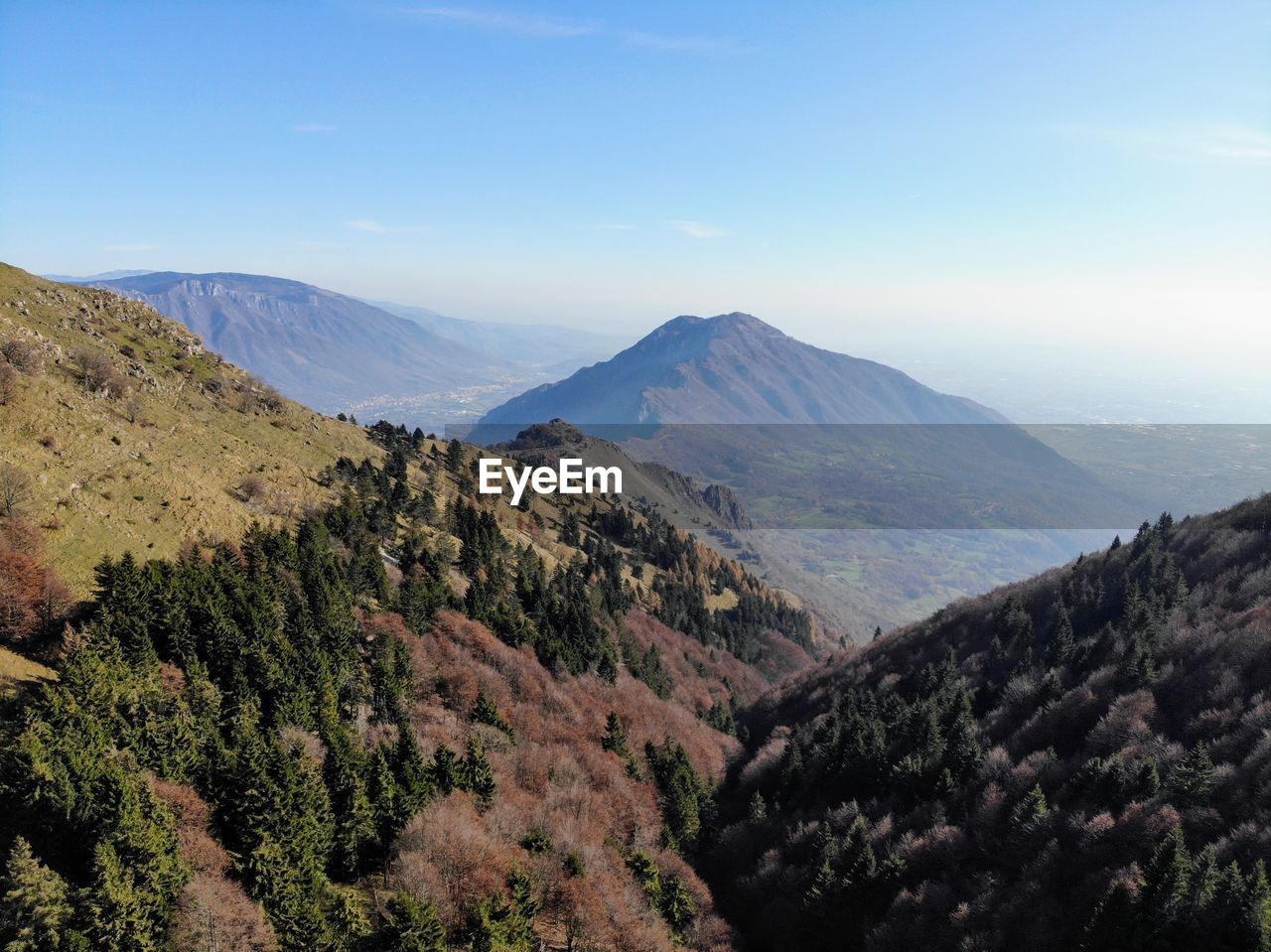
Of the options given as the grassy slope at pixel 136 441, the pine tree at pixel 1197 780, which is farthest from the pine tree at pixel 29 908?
the pine tree at pixel 1197 780

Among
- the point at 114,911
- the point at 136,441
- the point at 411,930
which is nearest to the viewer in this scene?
the point at 114,911

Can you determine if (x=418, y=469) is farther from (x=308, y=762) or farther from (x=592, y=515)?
(x=308, y=762)

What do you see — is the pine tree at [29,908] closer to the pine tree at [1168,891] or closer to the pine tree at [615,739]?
the pine tree at [615,739]

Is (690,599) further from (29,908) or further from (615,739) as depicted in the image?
(29,908)

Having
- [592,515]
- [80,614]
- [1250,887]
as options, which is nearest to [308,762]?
[80,614]

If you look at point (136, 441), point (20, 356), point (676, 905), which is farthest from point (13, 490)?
point (676, 905)

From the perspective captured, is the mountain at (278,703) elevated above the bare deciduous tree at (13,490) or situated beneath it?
situated beneath
